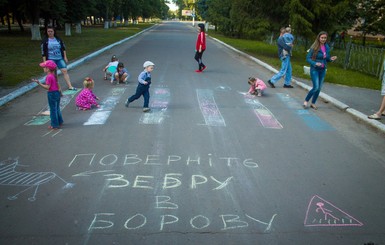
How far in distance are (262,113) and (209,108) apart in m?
1.24


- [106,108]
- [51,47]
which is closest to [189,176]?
[106,108]

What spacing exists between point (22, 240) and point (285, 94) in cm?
815

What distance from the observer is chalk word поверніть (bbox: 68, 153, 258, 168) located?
4.94 m

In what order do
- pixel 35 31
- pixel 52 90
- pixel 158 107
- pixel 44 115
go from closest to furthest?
pixel 52 90 < pixel 44 115 < pixel 158 107 < pixel 35 31

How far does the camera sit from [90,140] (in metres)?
5.77

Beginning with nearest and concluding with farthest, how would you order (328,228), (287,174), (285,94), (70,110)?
(328,228), (287,174), (70,110), (285,94)

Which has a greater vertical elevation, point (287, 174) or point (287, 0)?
point (287, 0)

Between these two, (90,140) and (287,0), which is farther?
(287,0)

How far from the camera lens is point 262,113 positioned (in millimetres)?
7711

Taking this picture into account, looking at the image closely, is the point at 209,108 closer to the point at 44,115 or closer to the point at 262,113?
the point at 262,113

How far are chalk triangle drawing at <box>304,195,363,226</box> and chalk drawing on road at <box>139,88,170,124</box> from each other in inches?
147

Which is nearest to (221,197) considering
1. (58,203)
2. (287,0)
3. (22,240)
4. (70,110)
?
(58,203)

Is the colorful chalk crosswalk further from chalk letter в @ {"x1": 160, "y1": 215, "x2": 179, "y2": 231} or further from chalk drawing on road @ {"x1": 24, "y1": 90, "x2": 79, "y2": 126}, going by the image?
chalk letter в @ {"x1": 160, "y1": 215, "x2": 179, "y2": 231}

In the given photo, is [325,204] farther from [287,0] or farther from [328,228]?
[287,0]
